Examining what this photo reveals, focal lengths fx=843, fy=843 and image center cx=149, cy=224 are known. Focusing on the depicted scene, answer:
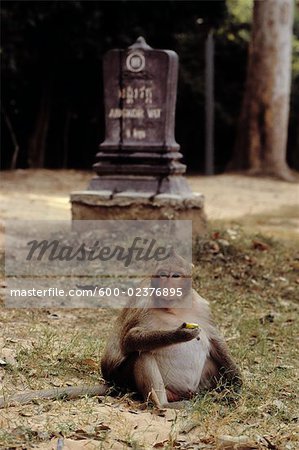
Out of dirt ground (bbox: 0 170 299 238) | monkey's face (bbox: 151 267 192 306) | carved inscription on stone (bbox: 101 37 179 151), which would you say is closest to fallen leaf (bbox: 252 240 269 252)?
carved inscription on stone (bbox: 101 37 179 151)

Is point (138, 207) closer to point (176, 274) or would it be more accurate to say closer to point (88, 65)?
point (176, 274)

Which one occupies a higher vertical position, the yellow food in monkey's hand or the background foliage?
the background foliage

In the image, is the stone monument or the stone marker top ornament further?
the stone marker top ornament

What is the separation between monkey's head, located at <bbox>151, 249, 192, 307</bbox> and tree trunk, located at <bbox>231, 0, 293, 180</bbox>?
46.1 ft

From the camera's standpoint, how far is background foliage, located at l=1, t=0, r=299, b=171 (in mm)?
16672

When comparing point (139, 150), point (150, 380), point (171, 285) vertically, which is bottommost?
point (150, 380)

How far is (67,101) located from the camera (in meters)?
19.1

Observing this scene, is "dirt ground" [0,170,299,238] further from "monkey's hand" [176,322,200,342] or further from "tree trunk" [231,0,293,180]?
"monkey's hand" [176,322,200,342]

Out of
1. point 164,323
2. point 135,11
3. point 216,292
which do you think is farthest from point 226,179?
point 164,323

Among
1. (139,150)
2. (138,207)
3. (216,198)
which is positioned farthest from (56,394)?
(216,198)

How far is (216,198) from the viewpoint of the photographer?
13594 millimetres

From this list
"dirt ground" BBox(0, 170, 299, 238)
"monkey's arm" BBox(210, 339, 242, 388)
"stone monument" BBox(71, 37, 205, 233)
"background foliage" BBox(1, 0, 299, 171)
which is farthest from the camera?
"background foliage" BBox(1, 0, 299, 171)

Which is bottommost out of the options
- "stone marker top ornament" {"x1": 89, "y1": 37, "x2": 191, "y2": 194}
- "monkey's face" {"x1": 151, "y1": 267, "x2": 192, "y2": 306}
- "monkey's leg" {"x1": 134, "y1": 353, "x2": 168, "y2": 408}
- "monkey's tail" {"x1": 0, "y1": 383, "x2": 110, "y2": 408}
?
"monkey's tail" {"x1": 0, "y1": 383, "x2": 110, "y2": 408}

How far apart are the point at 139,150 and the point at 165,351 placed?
527 centimetres
